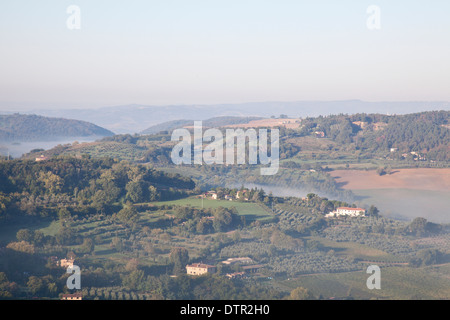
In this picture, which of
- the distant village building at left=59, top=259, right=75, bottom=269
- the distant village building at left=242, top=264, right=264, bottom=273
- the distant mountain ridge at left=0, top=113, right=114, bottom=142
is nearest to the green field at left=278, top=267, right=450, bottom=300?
the distant village building at left=242, top=264, right=264, bottom=273

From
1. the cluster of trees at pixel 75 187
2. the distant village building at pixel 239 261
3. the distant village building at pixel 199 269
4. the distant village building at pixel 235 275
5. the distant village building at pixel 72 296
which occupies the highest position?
the cluster of trees at pixel 75 187

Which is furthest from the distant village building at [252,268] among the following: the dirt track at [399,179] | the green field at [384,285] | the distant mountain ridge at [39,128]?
the distant mountain ridge at [39,128]

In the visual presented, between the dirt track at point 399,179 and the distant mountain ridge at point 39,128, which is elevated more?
the distant mountain ridge at point 39,128

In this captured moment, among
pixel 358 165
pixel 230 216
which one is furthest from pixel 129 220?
pixel 358 165

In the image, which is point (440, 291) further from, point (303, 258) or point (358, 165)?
point (358, 165)

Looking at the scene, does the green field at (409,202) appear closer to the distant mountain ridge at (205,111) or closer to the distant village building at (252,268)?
the distant village building at (252,268)

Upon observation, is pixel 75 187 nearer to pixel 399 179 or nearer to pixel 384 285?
pixel 384 285

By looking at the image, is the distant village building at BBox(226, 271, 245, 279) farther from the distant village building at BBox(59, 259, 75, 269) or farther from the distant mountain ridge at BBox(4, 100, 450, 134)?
the distant mountain ridge at BBox(4, 100, 450, 134)
